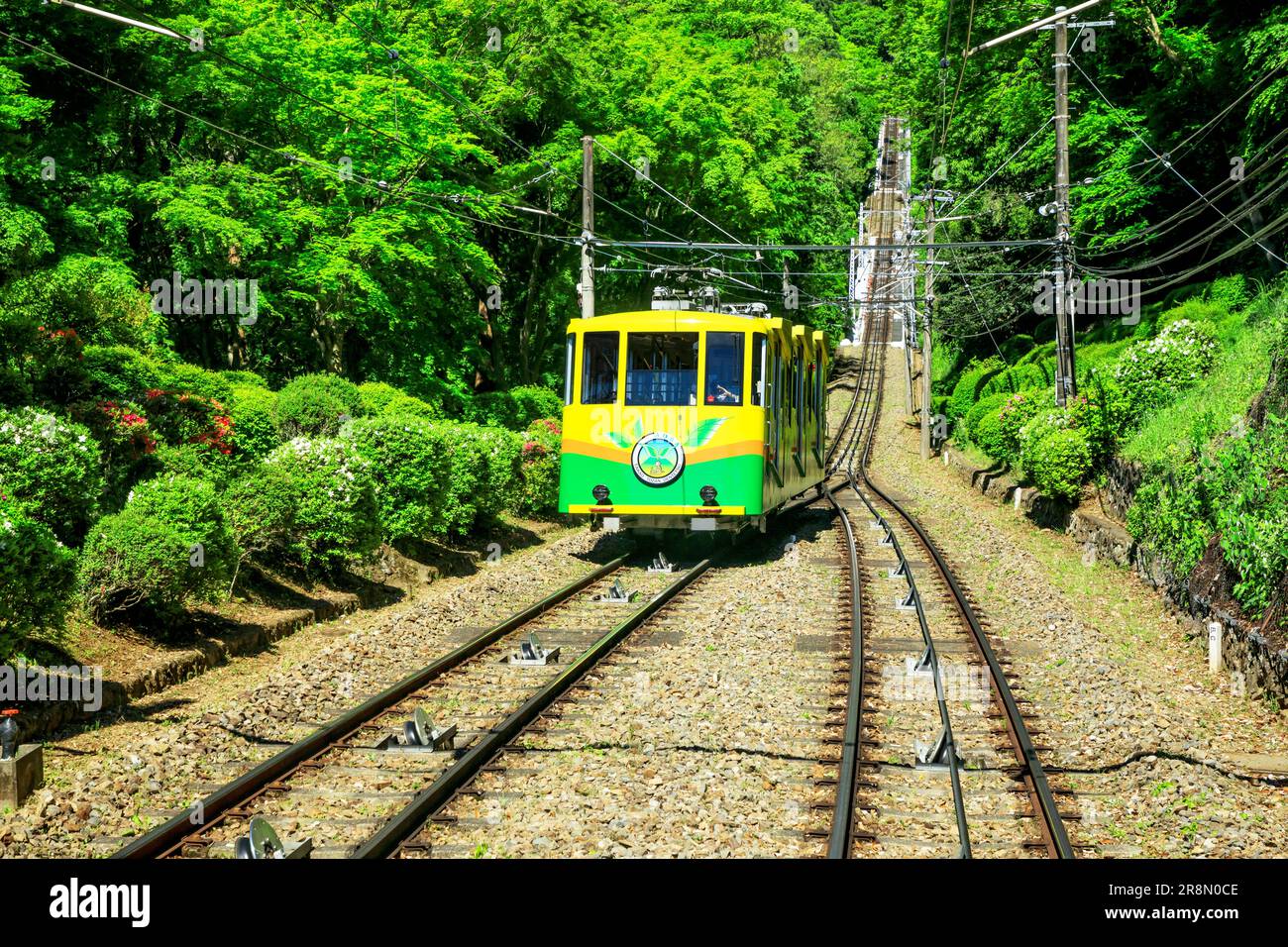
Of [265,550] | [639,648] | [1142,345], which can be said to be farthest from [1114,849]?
[1142,345]

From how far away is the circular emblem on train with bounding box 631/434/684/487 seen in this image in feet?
57.5

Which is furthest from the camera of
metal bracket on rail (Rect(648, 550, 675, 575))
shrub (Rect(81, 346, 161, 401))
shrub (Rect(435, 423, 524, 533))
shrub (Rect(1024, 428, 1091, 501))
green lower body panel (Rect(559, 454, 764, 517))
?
shrub (Rect(1024, 428, 1091, 501))

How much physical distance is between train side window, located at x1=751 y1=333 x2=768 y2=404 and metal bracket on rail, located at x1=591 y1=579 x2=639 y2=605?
3.61 meters

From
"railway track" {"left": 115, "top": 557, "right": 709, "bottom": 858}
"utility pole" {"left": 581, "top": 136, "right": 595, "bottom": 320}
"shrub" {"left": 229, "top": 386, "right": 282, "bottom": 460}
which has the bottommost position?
"railway track" {"left": 115, "top": 557, "right": 709, "bottom": 858}

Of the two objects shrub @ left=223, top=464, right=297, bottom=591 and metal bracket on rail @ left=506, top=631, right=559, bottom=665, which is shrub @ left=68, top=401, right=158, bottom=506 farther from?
metal bracket on rail @ left=506, top=631, right=559, bottom=665

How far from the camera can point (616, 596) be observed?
1562cm

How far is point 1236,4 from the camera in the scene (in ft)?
94.7

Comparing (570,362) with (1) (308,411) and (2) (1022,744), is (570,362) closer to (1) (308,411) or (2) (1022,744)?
(1) (308,411)

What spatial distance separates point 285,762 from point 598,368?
34.7 ft

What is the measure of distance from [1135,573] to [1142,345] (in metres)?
7.32

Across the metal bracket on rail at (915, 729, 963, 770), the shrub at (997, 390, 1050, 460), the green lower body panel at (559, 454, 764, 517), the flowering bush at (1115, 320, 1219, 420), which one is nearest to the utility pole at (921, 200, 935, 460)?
the shrub at (997, 390, 1050, 460)

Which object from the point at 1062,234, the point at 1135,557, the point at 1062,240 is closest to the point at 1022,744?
the point at 1135,557

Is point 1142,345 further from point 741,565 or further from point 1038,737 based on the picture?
point 1038,737

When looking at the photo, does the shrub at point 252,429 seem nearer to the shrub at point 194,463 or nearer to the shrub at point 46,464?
the shrub at point 194,463
